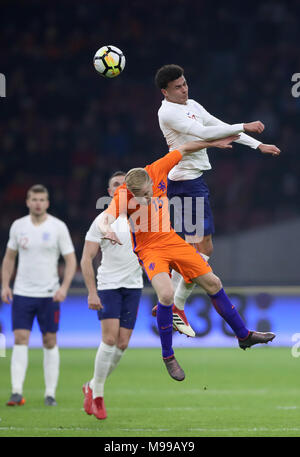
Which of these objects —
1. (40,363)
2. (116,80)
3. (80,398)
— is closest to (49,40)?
(116,80)

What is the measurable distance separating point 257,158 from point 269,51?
3.26 meters

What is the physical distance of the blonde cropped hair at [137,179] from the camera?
6.00 metres

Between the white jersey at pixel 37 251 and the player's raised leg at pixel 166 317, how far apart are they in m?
3.45

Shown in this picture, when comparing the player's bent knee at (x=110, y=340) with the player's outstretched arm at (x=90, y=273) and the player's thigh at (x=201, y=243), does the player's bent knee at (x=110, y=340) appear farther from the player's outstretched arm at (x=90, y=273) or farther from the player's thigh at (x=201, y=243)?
the player's thigh at (x=201, y=243)

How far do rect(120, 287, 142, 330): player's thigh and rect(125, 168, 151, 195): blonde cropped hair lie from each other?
266 centimetres

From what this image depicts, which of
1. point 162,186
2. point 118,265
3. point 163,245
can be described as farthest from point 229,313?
point 118,265

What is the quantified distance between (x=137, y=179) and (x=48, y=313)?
12.6ft

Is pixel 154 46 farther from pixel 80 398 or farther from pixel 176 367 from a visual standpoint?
pixel 176 367

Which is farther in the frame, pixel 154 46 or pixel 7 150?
pixel 154 46

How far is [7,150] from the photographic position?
18.0m

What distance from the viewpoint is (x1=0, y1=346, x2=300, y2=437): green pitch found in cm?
820

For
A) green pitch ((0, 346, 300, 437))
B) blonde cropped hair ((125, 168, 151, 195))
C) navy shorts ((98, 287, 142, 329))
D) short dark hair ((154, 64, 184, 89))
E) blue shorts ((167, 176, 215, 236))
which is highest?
short dark hair ((154, 64, 184, 89))

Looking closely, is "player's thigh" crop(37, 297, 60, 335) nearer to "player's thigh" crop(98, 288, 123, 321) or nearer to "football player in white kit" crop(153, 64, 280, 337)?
"player's thigh" crop(98, 288, 123, 321)

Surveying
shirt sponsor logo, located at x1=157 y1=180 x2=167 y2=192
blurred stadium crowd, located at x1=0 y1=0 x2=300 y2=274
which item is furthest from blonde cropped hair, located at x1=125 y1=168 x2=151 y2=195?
blurred stadium crowd, located at x1=0 y1=0 x2=300 y2=274
